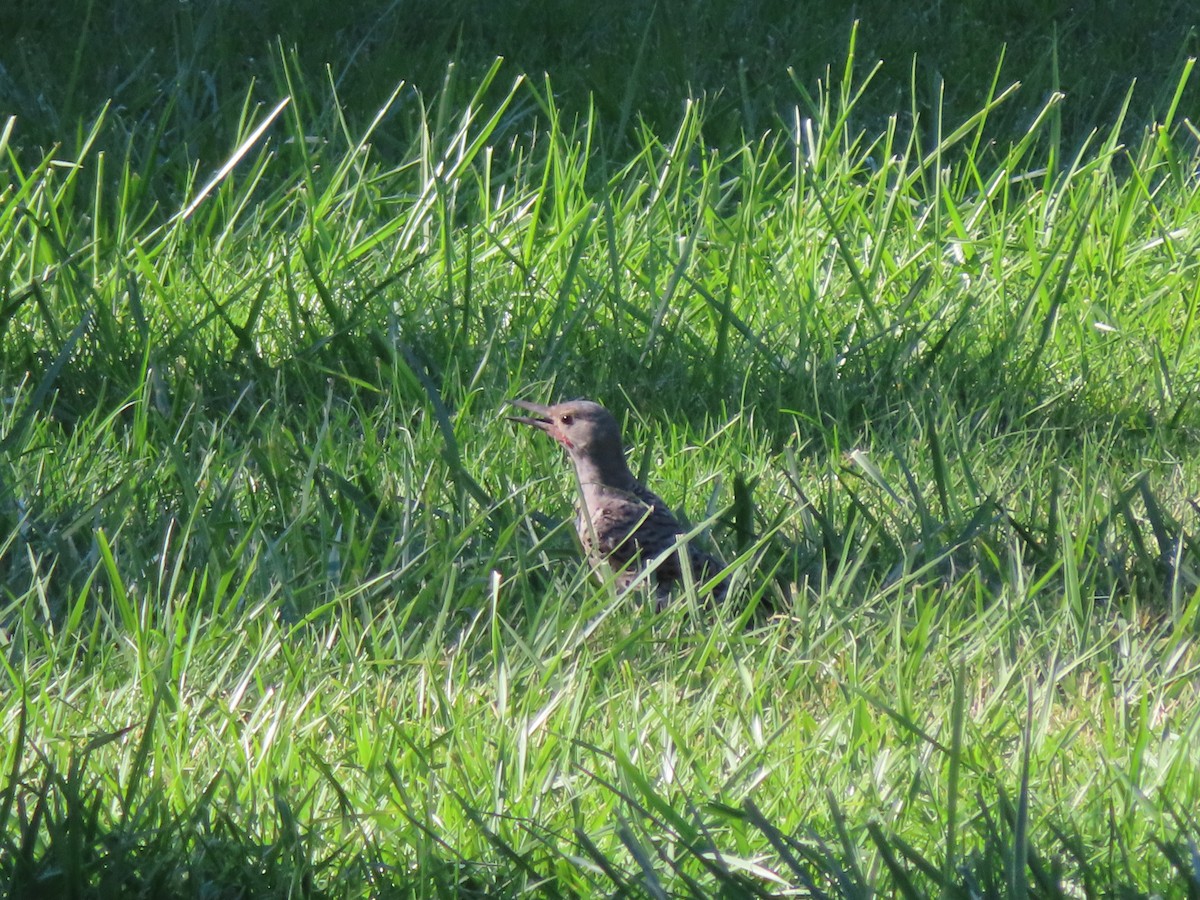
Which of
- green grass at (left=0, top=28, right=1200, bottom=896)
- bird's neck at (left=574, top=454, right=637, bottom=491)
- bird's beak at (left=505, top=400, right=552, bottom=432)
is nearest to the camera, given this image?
green grass at (left=0, top=28, right=1200, bottom=896)

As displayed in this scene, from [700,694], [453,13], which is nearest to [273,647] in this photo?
[700,694]

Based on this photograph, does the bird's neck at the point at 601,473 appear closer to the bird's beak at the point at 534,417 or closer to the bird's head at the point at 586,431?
the bird's head at the point at 586,431

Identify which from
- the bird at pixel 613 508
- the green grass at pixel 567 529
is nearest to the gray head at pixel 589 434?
the bird at pixel 613 508

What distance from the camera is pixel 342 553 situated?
333 cm

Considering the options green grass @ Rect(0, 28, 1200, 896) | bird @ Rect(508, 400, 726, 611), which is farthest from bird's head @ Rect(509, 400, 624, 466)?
green grass @ Rect(0, 28, 1200, 896)

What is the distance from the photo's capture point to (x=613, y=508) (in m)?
3.68

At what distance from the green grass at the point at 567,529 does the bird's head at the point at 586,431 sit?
112 mm

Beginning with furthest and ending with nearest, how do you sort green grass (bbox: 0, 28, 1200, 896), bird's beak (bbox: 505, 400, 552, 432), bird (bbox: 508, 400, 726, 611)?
1. bird's beak (bbox: 505, 400, 552, 432)
2. bird (bbox: 508, 400, 726, 611)
3. green grass (bbox: 0, 28, 1200, 896)

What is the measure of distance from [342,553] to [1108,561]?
1.64m

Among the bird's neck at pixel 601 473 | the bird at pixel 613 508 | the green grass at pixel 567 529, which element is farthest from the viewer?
the bird's neck at pixel 601 473

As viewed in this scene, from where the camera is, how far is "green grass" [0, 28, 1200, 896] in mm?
2324

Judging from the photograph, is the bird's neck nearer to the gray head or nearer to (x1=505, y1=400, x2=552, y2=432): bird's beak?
the gray head

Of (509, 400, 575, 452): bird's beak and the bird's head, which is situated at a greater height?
the bird's head

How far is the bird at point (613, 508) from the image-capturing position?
11.4ft
